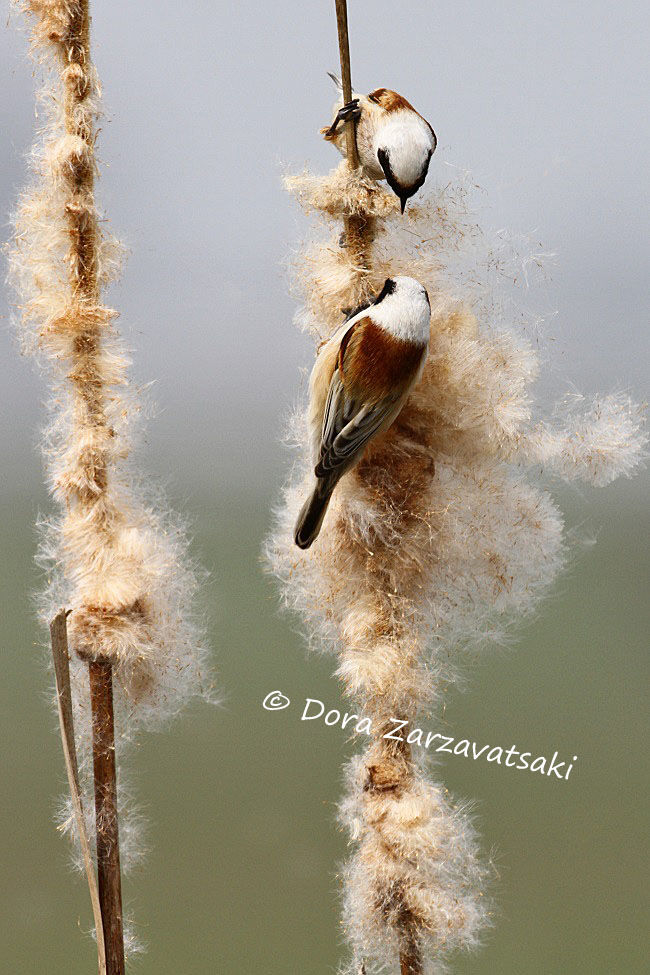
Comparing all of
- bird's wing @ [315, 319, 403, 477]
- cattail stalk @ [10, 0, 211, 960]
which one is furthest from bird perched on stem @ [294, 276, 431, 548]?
cattail stalk @ [10, 0, 211, 960]

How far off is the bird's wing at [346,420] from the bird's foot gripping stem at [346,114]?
200mm

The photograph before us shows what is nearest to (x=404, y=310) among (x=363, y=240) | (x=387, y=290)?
(x=387, y=290)

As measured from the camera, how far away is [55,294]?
82 cm

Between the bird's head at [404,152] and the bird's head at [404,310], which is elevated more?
the bird's head at [404,152]

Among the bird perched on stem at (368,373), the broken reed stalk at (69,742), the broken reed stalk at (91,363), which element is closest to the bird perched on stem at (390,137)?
the bird perched on stem at (368,373)

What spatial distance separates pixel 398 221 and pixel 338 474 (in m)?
0.26

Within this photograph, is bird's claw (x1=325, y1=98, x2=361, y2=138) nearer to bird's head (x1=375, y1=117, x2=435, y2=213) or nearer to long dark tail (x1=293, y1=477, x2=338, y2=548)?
bird's head (x1=375, y1=117, x2=435, y2=213)

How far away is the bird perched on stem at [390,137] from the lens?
748 millimetres

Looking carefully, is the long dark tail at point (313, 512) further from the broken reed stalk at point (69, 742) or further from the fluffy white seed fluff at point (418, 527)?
the broken reed stalk at point (69, 742)

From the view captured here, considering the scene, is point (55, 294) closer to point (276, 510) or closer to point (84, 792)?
point (276, 510)

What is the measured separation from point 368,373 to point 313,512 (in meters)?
0.12

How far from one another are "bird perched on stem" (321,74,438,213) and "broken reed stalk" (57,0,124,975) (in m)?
0.22

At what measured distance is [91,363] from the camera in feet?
2.67

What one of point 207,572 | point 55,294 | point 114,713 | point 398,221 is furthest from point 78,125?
point 114,713
